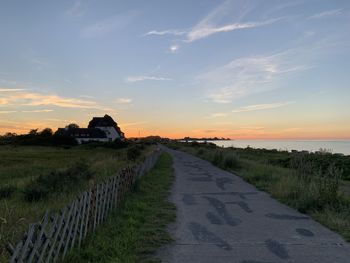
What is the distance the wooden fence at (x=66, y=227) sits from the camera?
15.0ft

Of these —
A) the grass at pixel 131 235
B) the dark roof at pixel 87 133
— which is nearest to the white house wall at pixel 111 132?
the dark roof at pixel 87 133

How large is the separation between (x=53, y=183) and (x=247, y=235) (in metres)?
9.08

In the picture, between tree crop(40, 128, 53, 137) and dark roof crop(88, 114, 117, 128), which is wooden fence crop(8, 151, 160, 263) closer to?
tree crop(40, 128, 53, 137)

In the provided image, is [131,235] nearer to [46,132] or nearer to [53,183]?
[53,183]

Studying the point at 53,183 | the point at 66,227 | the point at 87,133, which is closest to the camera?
the point at 66,227

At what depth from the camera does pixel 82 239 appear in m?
7.06

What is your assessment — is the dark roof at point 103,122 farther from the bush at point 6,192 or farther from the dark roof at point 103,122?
the bush at point 6,192

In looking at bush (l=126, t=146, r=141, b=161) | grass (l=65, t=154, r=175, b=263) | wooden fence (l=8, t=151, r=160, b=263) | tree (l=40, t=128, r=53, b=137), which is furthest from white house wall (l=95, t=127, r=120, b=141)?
wooden fence (l=8, t=151, r=160, b=263)

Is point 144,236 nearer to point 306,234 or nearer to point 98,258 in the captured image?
point 98,258

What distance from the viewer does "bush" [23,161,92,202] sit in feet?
42.8

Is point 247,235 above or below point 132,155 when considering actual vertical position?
below

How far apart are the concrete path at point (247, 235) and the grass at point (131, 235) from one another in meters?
0.30

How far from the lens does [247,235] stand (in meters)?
7.97

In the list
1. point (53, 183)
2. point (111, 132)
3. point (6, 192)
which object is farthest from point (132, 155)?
point (111, 132)
